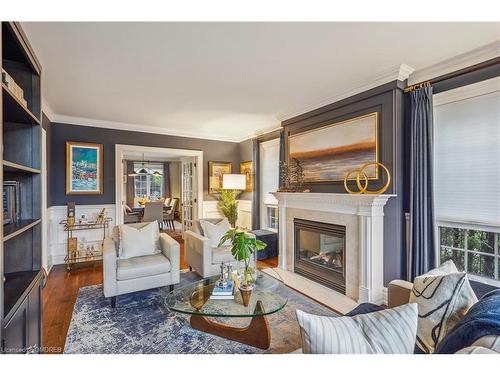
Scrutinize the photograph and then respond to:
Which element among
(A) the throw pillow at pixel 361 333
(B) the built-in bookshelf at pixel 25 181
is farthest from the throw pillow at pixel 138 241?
(A) the throw pillow at pixel 361 333

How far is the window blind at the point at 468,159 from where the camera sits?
2.16 m

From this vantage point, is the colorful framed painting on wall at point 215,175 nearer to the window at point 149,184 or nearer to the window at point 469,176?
the window at point 469,176

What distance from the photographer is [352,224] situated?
9.73 feet

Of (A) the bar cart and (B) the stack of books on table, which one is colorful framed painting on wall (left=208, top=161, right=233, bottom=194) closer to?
(A) the bar cart

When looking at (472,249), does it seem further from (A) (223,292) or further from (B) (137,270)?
(B) (137,270)

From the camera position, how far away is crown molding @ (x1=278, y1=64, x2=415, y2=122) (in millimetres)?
2574

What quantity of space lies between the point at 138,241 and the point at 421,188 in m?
3.24

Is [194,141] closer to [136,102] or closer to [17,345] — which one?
[136,102]

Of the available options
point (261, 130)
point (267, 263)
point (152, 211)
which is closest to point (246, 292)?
point (267, 263)

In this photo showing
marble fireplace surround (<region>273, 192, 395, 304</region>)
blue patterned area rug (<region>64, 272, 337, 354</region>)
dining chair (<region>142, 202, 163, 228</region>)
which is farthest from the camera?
dining chair (<region>142, 202, 163, 228</region>)

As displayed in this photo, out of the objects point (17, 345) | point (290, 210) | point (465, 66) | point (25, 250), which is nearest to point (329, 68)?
point (465, 66)

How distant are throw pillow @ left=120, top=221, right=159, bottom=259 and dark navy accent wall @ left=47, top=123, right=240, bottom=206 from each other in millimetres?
2038

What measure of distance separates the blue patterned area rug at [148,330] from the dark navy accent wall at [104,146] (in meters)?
2.24

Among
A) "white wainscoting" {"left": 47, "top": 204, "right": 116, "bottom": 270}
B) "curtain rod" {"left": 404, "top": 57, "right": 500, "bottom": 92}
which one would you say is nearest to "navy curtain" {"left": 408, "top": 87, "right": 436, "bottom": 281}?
"curtain rod" {"left": 404, "top": 57, "right": 500, "bottom": 92}
